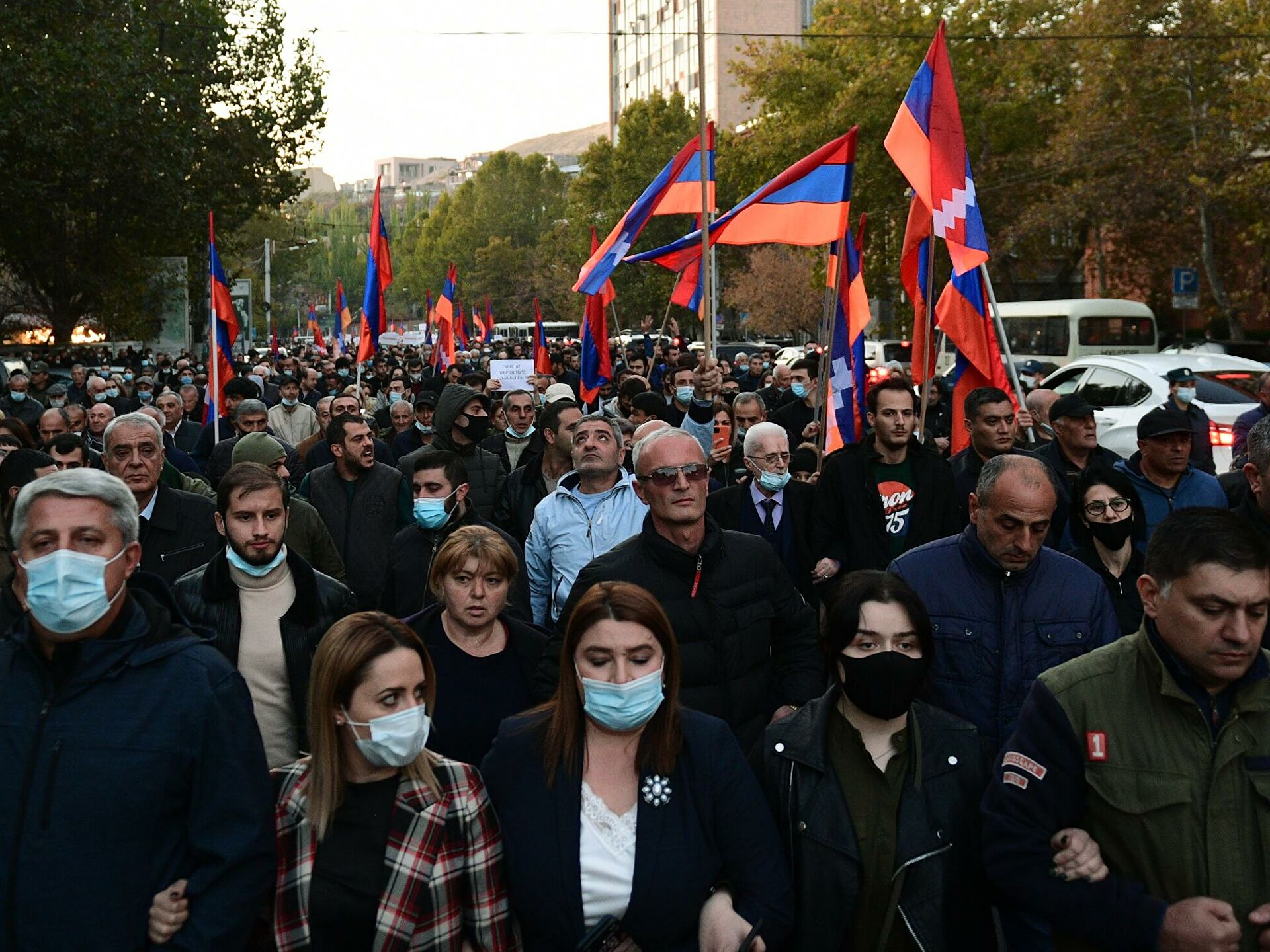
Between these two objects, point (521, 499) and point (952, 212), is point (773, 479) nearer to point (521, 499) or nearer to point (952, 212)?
point (521, 499)

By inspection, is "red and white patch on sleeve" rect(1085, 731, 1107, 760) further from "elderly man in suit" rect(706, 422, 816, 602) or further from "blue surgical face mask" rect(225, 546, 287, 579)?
"elderly man in suit" rect(706, 422, 816, 602)

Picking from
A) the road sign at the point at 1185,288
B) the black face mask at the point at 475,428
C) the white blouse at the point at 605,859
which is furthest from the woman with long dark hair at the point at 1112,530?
the road sign at the point at 1185,288

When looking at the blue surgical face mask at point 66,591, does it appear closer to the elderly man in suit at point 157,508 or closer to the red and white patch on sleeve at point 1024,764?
the red and white patch on sleeve at point 1024,764

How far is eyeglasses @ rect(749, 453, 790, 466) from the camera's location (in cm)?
703

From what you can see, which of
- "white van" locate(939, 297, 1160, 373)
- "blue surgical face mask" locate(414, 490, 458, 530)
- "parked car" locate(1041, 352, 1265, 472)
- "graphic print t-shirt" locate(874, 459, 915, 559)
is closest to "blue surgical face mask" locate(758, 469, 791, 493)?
"graphic print t-shirt" locate(874, 459, 915, 559)

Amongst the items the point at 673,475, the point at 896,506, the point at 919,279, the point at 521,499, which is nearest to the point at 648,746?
the point at 673,475

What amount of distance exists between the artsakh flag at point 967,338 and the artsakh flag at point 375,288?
6.33 m

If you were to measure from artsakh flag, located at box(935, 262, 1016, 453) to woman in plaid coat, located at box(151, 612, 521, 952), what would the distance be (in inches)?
234

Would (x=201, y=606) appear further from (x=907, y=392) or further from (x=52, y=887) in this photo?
(x=907, y=392)

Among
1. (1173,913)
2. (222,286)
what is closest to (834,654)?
(1173,913)

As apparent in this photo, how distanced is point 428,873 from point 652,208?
10.1 metres

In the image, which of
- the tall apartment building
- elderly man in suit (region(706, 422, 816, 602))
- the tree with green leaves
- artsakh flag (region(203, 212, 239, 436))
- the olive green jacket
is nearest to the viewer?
the olive green jacket

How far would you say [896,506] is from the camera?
6383 millimetres

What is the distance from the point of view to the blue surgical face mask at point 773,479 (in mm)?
7000
